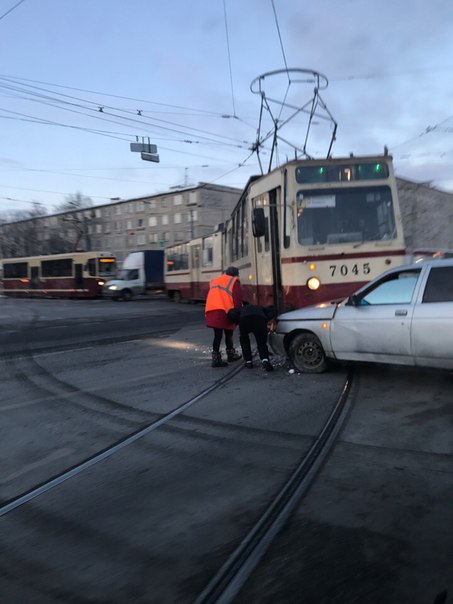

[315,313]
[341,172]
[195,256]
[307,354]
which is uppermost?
[341,172]

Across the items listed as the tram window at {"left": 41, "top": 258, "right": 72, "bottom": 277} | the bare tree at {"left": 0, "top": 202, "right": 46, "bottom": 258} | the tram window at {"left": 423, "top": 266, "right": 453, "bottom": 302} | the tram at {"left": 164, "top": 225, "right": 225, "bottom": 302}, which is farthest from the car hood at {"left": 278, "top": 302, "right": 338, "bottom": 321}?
the bare tree at {"left": 0, "top": 202, "right": 46, "bottom": 258}

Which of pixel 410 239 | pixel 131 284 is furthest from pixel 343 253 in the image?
pixel 131 284

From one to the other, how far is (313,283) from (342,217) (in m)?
1.29

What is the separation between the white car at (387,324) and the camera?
5.81m

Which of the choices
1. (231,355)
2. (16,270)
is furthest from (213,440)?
(16,270)

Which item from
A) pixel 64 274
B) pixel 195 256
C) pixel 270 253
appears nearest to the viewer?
pixel 270 253

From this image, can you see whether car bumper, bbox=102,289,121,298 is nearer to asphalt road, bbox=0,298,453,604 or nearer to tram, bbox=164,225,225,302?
tram, bbox=164,225,225,302

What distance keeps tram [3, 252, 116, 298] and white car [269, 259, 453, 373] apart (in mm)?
30371

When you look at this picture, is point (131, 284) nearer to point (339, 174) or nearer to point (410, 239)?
point (410, 239)

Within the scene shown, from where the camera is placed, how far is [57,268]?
37594 mm

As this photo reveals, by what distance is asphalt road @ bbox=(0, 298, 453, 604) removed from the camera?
97.1 inches

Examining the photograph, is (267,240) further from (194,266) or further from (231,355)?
(194,266)

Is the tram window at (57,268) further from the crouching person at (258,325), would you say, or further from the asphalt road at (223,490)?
the crouching person at (258,325)

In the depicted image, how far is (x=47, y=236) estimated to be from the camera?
78.2 meters
